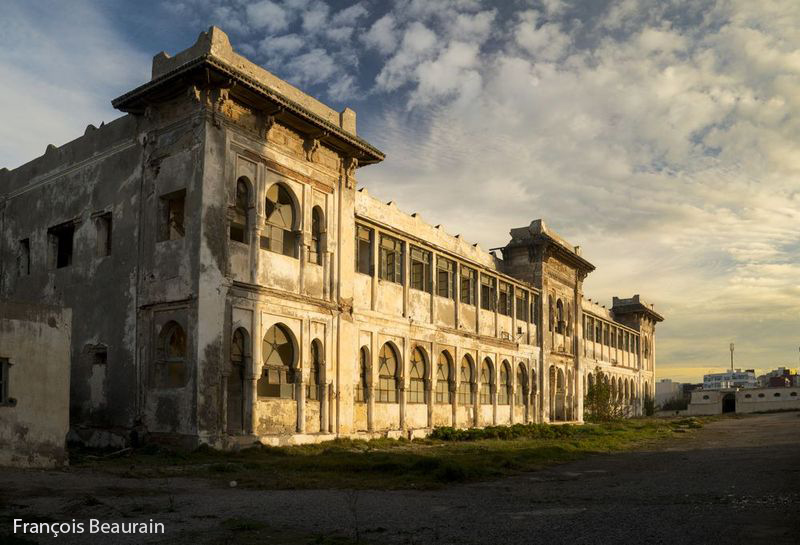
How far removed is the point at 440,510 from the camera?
32.6 feet

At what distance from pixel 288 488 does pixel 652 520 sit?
6088mm

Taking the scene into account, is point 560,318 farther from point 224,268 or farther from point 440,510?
point 440,510


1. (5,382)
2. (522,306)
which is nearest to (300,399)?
(5,382)

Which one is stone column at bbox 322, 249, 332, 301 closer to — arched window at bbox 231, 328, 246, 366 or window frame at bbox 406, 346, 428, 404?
arched window at bbox 231, 328, 246, 366

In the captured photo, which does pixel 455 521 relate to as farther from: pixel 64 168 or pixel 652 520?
pixel 64 168

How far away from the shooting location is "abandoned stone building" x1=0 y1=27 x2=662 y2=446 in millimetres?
18000

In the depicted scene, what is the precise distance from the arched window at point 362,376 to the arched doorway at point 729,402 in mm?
69735

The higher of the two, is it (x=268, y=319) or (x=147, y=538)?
(x=268, y=319)

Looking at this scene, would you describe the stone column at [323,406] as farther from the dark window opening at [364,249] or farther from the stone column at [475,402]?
the stone column at [475,402]

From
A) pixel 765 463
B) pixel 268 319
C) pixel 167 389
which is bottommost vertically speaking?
pixel 765 463

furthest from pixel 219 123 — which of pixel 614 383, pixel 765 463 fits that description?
pixel 614 383

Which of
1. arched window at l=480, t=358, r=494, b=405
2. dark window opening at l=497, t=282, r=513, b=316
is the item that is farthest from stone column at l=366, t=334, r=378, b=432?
dark window opening at l=497, t=282, r=513, b=316

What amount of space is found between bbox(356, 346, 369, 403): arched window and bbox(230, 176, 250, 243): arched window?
6.21 m

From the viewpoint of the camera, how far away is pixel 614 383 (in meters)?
54.8
